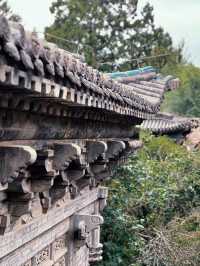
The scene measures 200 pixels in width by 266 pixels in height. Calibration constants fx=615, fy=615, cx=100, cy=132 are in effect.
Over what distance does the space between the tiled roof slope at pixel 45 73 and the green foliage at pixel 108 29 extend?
2992cm

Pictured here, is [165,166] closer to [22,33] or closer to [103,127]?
[103,127]

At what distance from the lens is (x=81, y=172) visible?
576cm

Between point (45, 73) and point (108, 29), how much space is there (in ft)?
117

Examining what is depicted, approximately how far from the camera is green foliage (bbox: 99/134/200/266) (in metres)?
11.5

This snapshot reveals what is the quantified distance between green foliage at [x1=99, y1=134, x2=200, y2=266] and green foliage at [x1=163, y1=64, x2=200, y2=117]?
82.7 ft

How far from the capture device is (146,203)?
43.9 ft

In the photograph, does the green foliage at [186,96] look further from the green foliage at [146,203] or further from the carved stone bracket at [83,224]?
the carved stone bracket at [83,224]

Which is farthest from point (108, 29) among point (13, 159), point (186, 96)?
point (13, 159)

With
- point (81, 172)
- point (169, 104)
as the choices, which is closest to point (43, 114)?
point (81, 172)

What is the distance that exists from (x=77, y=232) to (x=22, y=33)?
4705 mm

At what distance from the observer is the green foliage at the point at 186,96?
4147cm

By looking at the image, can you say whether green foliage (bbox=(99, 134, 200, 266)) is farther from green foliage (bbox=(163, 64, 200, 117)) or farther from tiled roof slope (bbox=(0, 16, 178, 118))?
green foliage (bbox=(163, 64, 200, 117))

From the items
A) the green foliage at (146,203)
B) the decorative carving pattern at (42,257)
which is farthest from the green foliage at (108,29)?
the decorative carving pattern at (42,257)

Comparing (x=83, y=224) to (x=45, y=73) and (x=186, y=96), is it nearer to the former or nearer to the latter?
(x=45, y=73)
